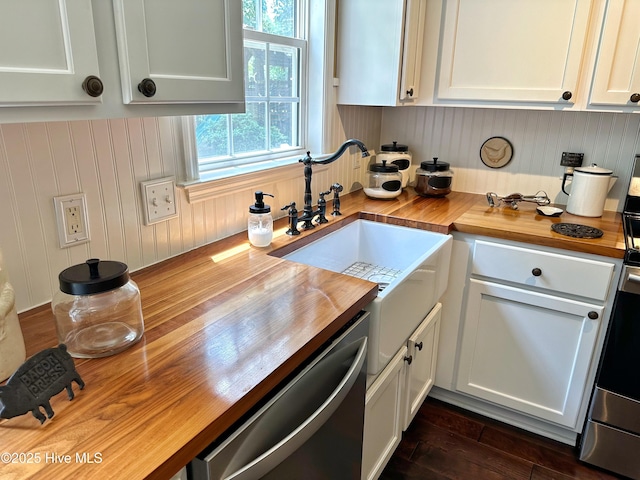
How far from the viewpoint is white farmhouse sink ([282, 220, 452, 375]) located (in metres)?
1.32

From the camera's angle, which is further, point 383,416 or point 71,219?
point 383,416

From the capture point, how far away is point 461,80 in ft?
6.69

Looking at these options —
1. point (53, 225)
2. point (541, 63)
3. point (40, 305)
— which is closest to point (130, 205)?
point (53, 225)

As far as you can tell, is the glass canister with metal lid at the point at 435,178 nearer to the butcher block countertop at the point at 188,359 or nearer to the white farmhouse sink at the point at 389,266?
the white farmhouse sink at the point at 389,266

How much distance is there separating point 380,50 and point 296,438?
66.7 inches

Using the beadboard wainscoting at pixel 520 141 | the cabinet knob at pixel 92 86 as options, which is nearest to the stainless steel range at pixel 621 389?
the beadboard wainscoting at pixel 520 141

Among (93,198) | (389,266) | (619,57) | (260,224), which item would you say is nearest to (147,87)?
(93,198)

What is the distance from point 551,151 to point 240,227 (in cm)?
155

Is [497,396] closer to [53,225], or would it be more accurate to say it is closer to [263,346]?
[263,346]

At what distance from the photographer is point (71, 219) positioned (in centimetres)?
114

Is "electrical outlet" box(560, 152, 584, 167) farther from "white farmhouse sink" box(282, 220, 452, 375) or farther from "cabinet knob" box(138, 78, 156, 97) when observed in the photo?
"cabinet knob" box(138, 78, 156, 97)

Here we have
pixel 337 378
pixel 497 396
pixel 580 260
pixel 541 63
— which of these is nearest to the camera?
pixel 337 378

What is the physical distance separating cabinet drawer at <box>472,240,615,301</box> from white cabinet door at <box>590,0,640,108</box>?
0.66 meters

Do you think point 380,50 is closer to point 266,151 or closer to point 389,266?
point 266,151
